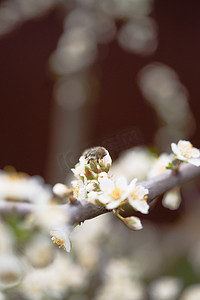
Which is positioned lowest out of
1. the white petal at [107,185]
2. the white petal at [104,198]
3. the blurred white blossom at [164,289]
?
the blurred white blossom at [164,289]

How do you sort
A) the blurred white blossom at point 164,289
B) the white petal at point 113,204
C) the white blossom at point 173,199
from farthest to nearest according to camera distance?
the blurred white blossom at point 164,289 < the white blossom at point 173,199 < the white petal at point 113,204

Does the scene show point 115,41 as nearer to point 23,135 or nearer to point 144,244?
point 23,135

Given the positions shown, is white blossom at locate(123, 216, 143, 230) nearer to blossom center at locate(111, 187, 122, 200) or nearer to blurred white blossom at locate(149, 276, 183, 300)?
blossom center at locate(111, 187, 122, 200)

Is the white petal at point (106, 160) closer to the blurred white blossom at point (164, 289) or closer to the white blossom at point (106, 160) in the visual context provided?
the white blossom at point (106, 160)

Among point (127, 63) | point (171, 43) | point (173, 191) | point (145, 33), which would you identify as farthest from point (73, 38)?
point (173, 191)

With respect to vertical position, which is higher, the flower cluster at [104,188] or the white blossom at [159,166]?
the flower cluster at [104,188]

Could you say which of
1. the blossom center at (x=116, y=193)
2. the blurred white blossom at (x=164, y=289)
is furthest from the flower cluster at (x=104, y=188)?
the blurred white blossom at (x=164, y=289)

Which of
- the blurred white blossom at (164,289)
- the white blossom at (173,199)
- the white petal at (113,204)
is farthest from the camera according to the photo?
the blurred white blossom at (164,289)

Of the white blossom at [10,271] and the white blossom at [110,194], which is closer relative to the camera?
the white blossom at [110,194]
